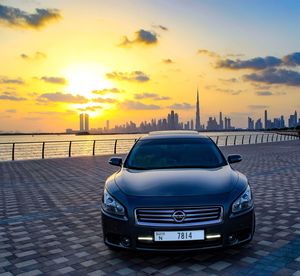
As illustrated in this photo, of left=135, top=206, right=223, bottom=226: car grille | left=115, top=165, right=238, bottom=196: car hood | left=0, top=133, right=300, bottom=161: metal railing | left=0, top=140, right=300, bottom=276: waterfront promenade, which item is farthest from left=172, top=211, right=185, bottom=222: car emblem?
left=0, top=133, right=300, bottom=161: metal railing

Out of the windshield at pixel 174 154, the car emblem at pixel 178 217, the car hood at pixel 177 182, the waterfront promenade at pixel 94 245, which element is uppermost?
the windshield at pixel 174 154

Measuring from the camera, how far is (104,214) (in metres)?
4.13

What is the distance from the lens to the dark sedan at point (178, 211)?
369 cm

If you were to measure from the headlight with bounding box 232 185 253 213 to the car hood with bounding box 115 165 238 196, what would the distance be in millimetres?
166

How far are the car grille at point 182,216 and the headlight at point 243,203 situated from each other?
0.22m

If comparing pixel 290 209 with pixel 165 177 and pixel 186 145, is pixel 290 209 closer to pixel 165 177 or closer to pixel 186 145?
pixel 186 145

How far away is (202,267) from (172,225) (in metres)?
0.72

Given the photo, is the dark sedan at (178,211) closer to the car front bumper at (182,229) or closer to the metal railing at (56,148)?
the car front bumper at (182,229)

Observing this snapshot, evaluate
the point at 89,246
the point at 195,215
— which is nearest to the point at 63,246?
the point at 89,246

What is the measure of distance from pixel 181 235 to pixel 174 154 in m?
1.90

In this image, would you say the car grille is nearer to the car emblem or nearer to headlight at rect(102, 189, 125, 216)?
the car emblem

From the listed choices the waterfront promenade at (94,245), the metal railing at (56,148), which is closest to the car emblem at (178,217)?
the waterfront promenade at (94,245)

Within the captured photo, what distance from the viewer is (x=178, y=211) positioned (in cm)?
370

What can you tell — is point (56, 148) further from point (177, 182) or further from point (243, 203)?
point (243, 203)
